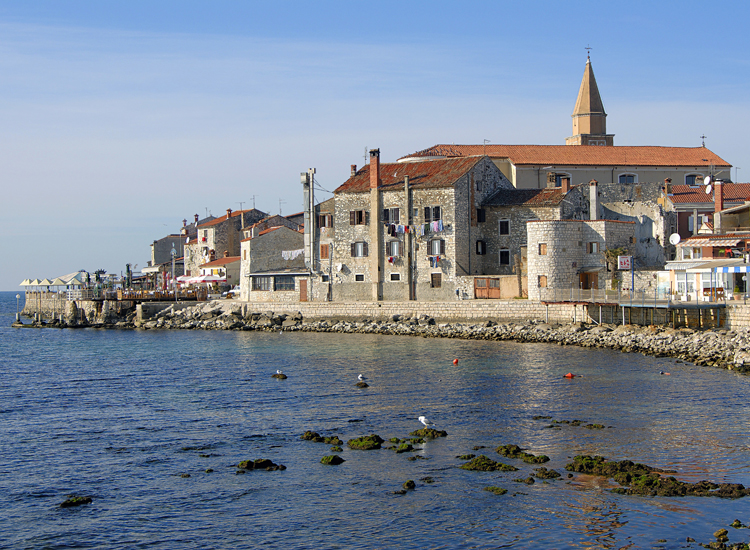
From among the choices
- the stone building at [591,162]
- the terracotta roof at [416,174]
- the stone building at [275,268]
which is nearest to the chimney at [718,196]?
the stone building at [591,162]

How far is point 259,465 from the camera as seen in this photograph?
20.8 m

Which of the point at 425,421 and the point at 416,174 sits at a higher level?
the point at 416,174

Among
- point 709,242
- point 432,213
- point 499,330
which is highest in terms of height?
point 432,213

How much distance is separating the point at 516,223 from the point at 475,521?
146 ft

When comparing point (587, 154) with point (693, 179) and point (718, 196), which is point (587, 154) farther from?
point (718, 196)

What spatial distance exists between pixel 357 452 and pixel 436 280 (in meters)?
37.5

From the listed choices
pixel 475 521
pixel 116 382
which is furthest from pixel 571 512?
pixel 116 382

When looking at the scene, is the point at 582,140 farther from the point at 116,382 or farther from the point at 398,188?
the point at 116,382

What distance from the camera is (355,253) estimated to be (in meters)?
62.2

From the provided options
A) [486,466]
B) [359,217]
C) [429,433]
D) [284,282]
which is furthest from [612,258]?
[486,466]

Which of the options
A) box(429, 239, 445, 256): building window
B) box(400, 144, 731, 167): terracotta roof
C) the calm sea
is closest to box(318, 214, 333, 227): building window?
box(400, 144, 731, 167): terracotta roof

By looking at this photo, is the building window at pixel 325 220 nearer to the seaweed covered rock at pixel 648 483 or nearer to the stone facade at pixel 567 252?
the stone facade at pixel 567 252

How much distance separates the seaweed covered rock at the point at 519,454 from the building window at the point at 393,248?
39201 millimetres

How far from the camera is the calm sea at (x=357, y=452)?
53.6 ft
